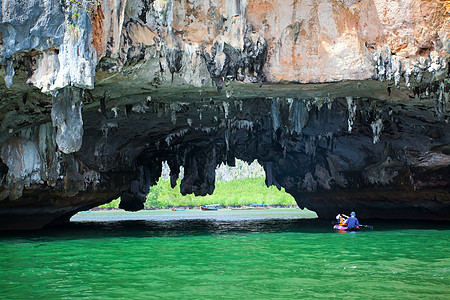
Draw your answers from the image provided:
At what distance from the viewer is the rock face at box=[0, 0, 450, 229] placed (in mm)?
13117

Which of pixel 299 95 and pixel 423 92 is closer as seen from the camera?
pixel 423 92

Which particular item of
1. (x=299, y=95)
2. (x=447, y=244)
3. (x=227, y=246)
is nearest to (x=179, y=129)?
(x=299, y=95)

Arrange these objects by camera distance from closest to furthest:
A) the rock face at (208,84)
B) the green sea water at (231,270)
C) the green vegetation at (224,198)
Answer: the green sea water at (231,270)
the rock face at (208,84)
the green vegetation at (224,198)

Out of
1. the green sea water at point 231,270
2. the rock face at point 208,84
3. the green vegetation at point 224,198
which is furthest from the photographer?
the green vegetation at point 224,198

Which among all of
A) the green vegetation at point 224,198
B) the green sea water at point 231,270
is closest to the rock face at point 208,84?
the green sea water at point 231,270

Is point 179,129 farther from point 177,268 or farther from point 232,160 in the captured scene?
point 177,268

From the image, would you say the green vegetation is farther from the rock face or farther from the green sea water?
the green sea water

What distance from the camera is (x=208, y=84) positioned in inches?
632

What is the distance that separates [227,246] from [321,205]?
2218cm

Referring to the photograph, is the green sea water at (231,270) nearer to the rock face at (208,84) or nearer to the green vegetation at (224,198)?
the rock face at (208,84)

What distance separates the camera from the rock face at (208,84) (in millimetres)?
13117

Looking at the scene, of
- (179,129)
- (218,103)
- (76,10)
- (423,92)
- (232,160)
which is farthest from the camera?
(232,160)

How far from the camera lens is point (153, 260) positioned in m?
12.5

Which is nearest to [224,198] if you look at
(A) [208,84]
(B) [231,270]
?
(A) [208,84]
